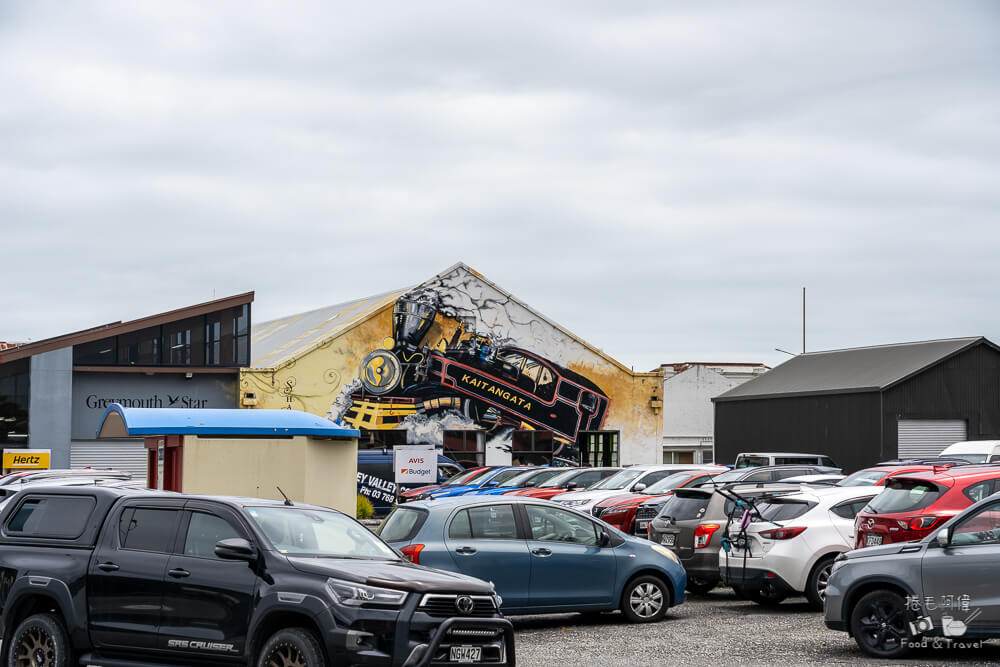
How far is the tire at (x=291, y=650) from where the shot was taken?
8.85 metres

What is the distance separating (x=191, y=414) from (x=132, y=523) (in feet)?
40.2

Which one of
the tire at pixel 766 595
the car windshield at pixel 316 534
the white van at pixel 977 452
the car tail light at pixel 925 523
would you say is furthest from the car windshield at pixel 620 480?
the car windshield at pixel 316 534

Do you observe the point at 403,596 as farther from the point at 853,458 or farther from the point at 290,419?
the point at 853,458

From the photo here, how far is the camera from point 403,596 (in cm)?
907

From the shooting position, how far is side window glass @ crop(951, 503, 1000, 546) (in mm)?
11250

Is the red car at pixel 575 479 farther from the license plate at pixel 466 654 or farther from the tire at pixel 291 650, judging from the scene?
the tire at pixel 291 650

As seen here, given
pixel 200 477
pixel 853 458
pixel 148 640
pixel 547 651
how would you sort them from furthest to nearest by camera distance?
pixel 853 458 → pixel 200 477 → pixel 547 651 → pixel 148 640

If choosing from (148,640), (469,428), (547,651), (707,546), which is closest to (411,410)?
(469,428)

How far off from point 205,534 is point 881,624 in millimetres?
6232

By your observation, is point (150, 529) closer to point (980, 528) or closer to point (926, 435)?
point (980, 528)

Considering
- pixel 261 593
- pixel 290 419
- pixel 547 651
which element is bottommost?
pixel 547 651

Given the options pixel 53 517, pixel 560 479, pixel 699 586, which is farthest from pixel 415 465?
pixel 53 517

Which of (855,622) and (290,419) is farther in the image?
(290,419)

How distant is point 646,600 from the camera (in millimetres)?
15102
